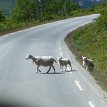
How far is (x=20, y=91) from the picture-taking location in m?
12.2

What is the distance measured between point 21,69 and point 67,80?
368 cm

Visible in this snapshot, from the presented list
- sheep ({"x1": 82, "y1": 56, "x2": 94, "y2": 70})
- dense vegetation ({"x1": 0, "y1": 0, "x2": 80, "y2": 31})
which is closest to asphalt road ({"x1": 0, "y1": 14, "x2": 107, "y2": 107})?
sheep ({"x1": 82, "y1": 56, "x2": 94, "y2": 70})

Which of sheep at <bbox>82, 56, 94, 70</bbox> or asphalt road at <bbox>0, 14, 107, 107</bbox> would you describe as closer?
asphalt road at <bbox>0, 14, 107, 107</bbox>

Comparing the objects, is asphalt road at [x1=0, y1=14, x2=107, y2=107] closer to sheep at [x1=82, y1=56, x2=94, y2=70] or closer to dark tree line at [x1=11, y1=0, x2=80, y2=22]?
sheep at [x1=82, y1=56, x2=94, y2=70]

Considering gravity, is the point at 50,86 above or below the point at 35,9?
above

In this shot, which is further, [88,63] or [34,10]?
[34,10]

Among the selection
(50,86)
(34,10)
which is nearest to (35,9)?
(34,10)

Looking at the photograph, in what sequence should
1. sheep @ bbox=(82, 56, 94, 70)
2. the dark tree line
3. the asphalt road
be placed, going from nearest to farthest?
1. the asphalt road
2. sheep @ bbox=(82, 56, 94, 70)
3. the dark tree line

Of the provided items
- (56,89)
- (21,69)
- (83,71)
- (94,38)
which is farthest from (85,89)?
(94,38)

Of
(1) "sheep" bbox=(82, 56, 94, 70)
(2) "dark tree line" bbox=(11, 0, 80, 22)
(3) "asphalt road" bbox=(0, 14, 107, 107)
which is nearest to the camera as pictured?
(3) "asphalt road" bbox=(0, 14, 107, 107)

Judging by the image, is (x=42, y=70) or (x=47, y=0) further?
(x=47, y=0)

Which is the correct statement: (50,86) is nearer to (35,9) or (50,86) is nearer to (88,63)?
(88,63)

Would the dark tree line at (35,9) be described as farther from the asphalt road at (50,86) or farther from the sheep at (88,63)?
the sheep at (88,63)

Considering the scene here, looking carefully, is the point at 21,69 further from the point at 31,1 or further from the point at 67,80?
the point at 31,1
